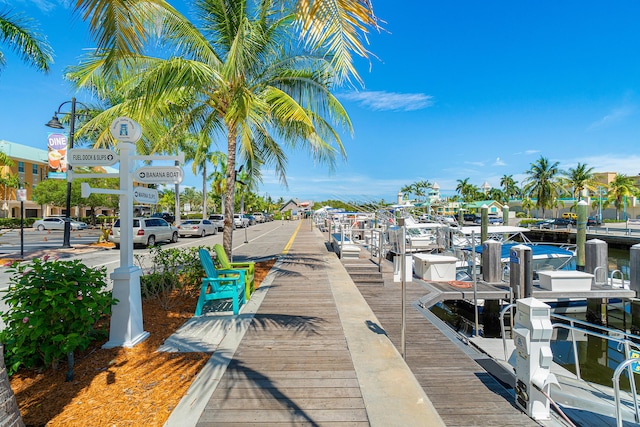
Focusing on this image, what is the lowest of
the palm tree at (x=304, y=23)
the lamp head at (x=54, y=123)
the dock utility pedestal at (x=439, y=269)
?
the dock utility pedestal at (x=439, y=269)

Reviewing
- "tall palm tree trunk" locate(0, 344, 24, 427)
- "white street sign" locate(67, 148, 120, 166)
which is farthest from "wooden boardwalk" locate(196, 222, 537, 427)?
"white street sign" locate(67, 148, 120, 166)

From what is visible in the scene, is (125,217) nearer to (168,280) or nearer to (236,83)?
(168,280)

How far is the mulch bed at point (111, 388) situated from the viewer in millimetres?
2994

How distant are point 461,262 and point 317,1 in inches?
409

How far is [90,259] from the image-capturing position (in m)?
14.2

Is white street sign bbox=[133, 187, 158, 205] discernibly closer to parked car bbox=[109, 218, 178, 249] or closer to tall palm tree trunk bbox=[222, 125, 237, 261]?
tall palm tree trunk bbox=[222, 125, 237, 261]

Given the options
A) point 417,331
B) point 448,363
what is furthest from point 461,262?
point 448,363

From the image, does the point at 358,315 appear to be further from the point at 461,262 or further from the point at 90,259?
the point at 90,259

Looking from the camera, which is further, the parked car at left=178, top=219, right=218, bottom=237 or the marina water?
the parked car at left=178, top=219, right=218, bottom=237

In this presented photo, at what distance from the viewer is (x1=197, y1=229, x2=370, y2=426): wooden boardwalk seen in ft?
9.97

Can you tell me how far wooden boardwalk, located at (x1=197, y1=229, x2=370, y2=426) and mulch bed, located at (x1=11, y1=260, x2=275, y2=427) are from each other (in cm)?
50

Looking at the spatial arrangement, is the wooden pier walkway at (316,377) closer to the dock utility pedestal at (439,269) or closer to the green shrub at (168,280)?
the green shrub at (168,280)

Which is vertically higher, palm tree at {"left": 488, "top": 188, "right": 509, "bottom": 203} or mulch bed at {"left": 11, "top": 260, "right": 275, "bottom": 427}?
palm tree at {"left": 488, "top": 188, "right": 509, "bottom": 203}

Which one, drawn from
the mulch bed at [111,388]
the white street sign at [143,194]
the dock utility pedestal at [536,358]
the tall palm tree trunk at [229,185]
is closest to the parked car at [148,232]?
the tall palm tree trunk at [229,185]
